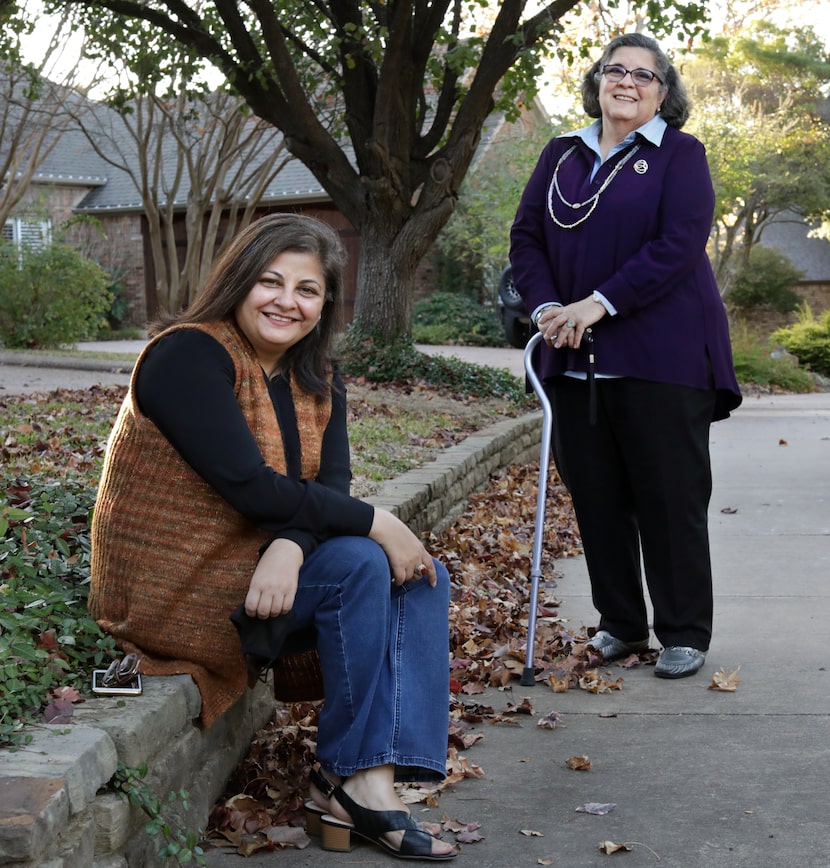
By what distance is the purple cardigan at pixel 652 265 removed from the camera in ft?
13.3

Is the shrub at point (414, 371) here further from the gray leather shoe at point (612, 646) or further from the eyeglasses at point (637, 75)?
the eyeglasses at point (637, 75)

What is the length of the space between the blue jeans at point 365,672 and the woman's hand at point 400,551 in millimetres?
28

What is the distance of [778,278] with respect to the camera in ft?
102

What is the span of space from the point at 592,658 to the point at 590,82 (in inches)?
82.5

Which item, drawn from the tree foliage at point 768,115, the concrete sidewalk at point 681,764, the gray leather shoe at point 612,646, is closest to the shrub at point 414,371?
the concrete sidewalk at point 681,764

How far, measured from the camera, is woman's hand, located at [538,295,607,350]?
4.09 m

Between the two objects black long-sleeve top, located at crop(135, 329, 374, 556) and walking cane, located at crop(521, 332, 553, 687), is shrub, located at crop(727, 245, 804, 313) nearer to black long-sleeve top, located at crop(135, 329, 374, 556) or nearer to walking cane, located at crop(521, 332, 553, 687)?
walking cane, located at crop(521, 332, 553, 687)

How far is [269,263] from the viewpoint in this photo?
3.06 metres

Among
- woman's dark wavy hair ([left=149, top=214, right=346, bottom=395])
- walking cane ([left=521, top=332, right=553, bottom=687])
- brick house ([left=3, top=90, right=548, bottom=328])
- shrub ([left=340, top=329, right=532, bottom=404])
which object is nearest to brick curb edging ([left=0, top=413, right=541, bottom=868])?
woman's dark wavy hair ([left=149, top=214, right=346, bottom=395])

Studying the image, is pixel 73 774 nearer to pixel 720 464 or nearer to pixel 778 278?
pixel 720 464

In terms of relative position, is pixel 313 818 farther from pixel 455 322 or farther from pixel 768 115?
pixel 768 115

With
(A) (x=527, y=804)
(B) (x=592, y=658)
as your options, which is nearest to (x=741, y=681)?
(B) (x=592, y=658)

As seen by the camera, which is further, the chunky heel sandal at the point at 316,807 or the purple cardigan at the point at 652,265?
the purple cardigan at the point at 652,265

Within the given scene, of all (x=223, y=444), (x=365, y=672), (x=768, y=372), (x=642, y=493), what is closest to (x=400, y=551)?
(x=365, y=672)
